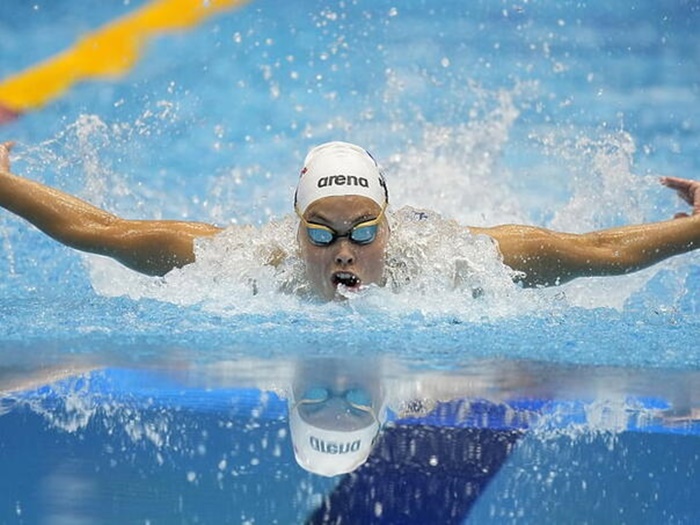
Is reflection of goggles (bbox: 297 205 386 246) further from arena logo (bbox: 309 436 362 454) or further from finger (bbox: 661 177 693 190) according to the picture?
arena logo (bbox: 309 436 362 454)

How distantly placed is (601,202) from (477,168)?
65cm

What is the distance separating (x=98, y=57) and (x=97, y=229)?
10.4ft

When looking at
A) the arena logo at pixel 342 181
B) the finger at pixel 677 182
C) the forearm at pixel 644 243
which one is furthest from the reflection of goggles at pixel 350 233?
the finger at pixel 677 182

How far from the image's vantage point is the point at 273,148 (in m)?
5.57

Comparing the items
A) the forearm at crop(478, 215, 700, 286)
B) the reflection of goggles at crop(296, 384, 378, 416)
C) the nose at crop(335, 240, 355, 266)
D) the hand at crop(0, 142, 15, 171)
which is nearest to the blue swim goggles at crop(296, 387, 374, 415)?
the reflection of goggles at crop(296, 384, 378, 416)

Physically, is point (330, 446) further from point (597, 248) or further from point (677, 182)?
point (677, 182)

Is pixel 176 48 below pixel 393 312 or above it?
above

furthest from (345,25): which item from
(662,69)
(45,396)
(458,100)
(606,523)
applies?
(606,523)

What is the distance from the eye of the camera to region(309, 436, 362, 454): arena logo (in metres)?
1.44

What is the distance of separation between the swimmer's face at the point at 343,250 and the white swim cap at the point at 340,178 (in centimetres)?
3

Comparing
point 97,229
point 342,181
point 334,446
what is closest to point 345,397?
point 334,446

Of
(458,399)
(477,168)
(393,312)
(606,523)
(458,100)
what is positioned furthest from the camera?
(458,100)

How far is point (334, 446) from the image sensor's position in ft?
4.78

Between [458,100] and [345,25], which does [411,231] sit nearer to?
[458,100]
